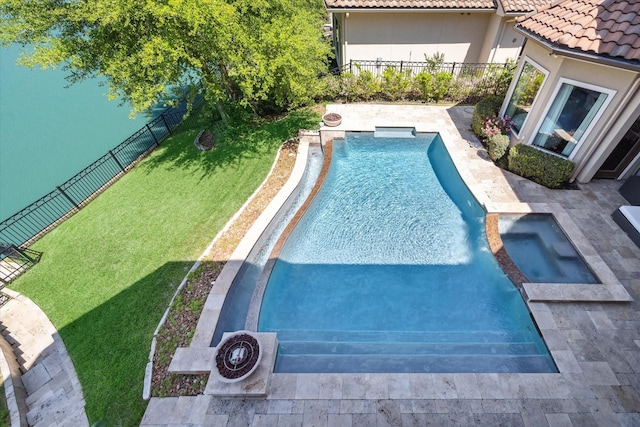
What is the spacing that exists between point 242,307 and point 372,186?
6.95m

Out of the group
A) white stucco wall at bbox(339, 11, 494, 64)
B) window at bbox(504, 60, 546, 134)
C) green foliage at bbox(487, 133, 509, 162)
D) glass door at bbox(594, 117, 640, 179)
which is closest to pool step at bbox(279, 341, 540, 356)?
green foliage at bbox(487, 133, 509, 162)

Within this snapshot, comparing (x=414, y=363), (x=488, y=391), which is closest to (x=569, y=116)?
(x=488, y=391)

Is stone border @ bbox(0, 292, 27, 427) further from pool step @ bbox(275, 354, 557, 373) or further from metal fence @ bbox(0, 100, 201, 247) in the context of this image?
pool step @ bbox(275, 354, 557, 373)

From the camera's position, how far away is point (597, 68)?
870 cm

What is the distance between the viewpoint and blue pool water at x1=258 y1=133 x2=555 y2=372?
7.19 m

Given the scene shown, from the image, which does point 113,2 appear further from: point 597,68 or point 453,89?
point 453,89

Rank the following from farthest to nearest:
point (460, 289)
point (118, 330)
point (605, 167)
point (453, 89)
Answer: point (453, 89) < point (605, 167) < point (460, 289) < point (118, 330)

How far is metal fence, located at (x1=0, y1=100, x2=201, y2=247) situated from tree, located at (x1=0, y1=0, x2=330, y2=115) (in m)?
3.80

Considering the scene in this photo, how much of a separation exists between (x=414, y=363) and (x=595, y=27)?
1098 cm

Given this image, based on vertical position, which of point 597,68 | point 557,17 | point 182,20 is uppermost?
point 182,20

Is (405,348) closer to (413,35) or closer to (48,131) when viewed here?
(413,35)

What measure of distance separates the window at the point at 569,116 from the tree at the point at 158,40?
887 centimetres

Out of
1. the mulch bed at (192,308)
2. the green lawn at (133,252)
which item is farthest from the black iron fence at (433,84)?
the mulch bed at (192,308)

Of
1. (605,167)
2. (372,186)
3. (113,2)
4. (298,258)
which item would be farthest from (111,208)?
(605,167)
